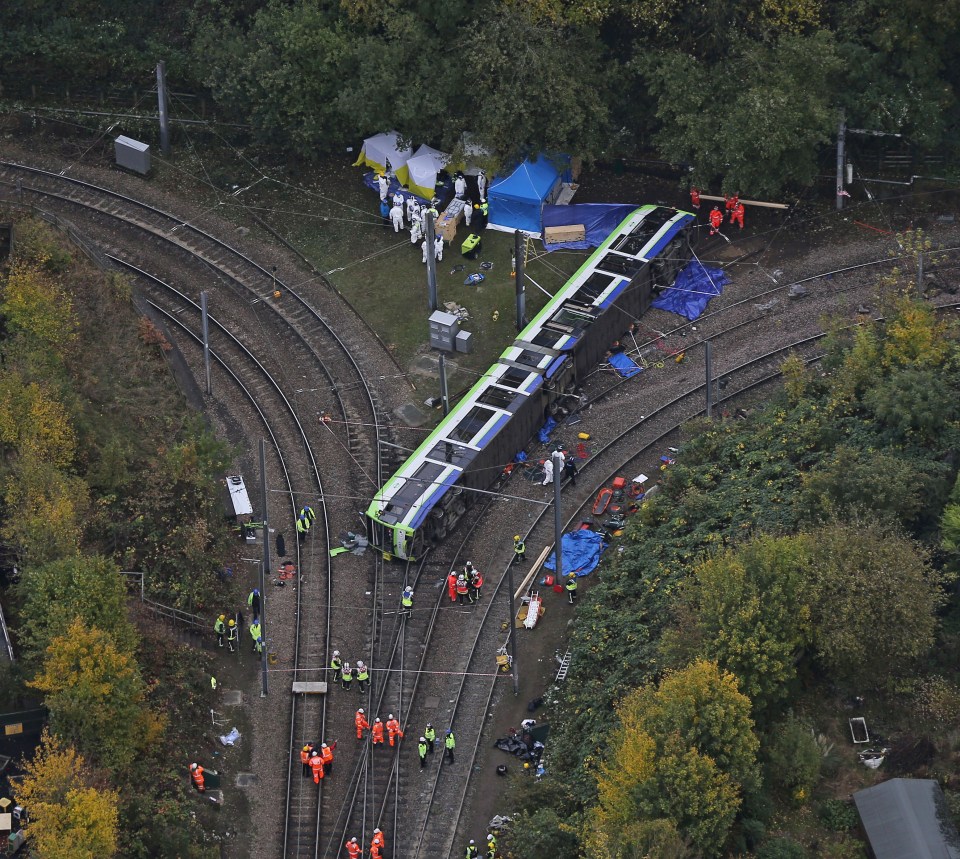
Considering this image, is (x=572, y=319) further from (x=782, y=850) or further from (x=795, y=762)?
(x=782, y=850)

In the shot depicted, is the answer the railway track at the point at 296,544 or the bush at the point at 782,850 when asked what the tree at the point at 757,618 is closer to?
the bush at the point at 782,850

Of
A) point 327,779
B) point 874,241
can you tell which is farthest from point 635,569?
point 874,241

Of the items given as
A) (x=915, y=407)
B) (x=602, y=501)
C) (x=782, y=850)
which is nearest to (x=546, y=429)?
(x=602, y=501)

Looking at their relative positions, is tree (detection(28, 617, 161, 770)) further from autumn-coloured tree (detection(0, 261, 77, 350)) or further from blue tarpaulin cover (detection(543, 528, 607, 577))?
blue tarpaulin cover (detection(543, 528, 607, 577))

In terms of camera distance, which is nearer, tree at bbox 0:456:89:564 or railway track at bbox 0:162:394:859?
tree at bbox 0:456:89:564

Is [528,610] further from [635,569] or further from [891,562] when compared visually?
[891,562]

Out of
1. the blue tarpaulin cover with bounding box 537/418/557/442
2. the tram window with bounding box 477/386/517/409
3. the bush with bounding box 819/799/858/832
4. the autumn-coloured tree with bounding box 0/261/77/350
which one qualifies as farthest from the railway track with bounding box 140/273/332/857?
the bush with bounding box 819/799/858/832
